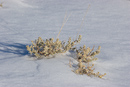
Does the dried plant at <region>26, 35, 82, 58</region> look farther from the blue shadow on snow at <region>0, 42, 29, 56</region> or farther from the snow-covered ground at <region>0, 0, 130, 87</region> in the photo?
the blue shadow on snow at <region>0, 42, 29, 56</region>

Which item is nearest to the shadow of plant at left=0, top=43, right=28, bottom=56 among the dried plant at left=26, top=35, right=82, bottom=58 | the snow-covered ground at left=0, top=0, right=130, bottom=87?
the snow-covered ground at left=0, top=0, right=130, bottom=87

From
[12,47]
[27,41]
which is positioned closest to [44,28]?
[27,41]

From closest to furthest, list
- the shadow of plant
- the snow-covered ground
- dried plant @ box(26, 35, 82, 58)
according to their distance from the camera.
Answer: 1. the snow-covered ground
2. dried plant @ box(26, 35, 82, 58)
3. the shadow of plant

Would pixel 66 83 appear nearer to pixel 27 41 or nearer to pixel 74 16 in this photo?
pixel 27 41

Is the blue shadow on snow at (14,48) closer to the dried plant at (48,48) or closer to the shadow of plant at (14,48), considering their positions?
the shadow of plant at (14,48)

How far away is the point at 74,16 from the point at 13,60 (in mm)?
3152

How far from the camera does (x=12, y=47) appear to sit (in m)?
3.33

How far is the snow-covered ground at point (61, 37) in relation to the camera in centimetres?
224

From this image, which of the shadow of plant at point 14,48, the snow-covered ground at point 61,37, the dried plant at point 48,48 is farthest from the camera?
the shadow of plant at point 14,48

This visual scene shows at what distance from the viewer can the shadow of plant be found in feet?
10.3

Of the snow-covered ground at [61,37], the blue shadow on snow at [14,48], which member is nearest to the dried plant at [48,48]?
the snow-covered ground at [61,37]

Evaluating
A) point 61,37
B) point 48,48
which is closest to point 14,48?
point 48,48

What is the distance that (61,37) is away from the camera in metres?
3.91

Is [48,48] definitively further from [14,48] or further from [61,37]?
[61,37]
